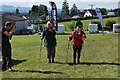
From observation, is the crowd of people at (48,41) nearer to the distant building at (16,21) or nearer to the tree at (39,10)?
the distant building at (16,21)

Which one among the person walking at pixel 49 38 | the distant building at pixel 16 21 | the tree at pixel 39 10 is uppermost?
the tree at pixel 39 10

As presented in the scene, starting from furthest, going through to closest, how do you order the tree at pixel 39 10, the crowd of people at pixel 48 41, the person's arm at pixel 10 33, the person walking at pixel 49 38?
the tree at pixel 39 10 → the person walking at pixel 49 38 → the crowd of people at pixel 48 41 → the person's arm at pixel 10 33

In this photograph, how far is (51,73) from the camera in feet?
30.0

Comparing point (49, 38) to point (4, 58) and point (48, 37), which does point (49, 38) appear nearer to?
point (48, 37)

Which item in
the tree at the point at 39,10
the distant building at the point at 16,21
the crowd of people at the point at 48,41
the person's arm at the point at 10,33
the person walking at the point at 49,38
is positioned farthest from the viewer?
the tree at the point at 39,10

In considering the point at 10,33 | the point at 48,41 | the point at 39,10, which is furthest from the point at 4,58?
the point at 39,10

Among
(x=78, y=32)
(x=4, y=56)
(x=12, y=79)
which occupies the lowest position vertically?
(x=12, y=79)

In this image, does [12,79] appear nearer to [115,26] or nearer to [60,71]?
[60,71]

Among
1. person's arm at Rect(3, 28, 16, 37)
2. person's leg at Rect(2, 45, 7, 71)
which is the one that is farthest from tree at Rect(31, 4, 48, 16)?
person's arm at Rect(3, 28, 16, 37)

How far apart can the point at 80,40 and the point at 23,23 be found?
66.7 metres

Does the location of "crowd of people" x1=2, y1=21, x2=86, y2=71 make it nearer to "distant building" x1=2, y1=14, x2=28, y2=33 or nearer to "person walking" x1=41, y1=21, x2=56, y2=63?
"person walking" x1=41, y1=21, x2=56, y2=63

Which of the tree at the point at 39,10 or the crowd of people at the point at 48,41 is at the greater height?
the tree at the point at 39,10

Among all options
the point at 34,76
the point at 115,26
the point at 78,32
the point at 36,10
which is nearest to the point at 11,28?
the point at 34,76

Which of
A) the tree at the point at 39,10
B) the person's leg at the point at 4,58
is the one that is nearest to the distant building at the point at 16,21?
the person's leg at the point at 4,58
